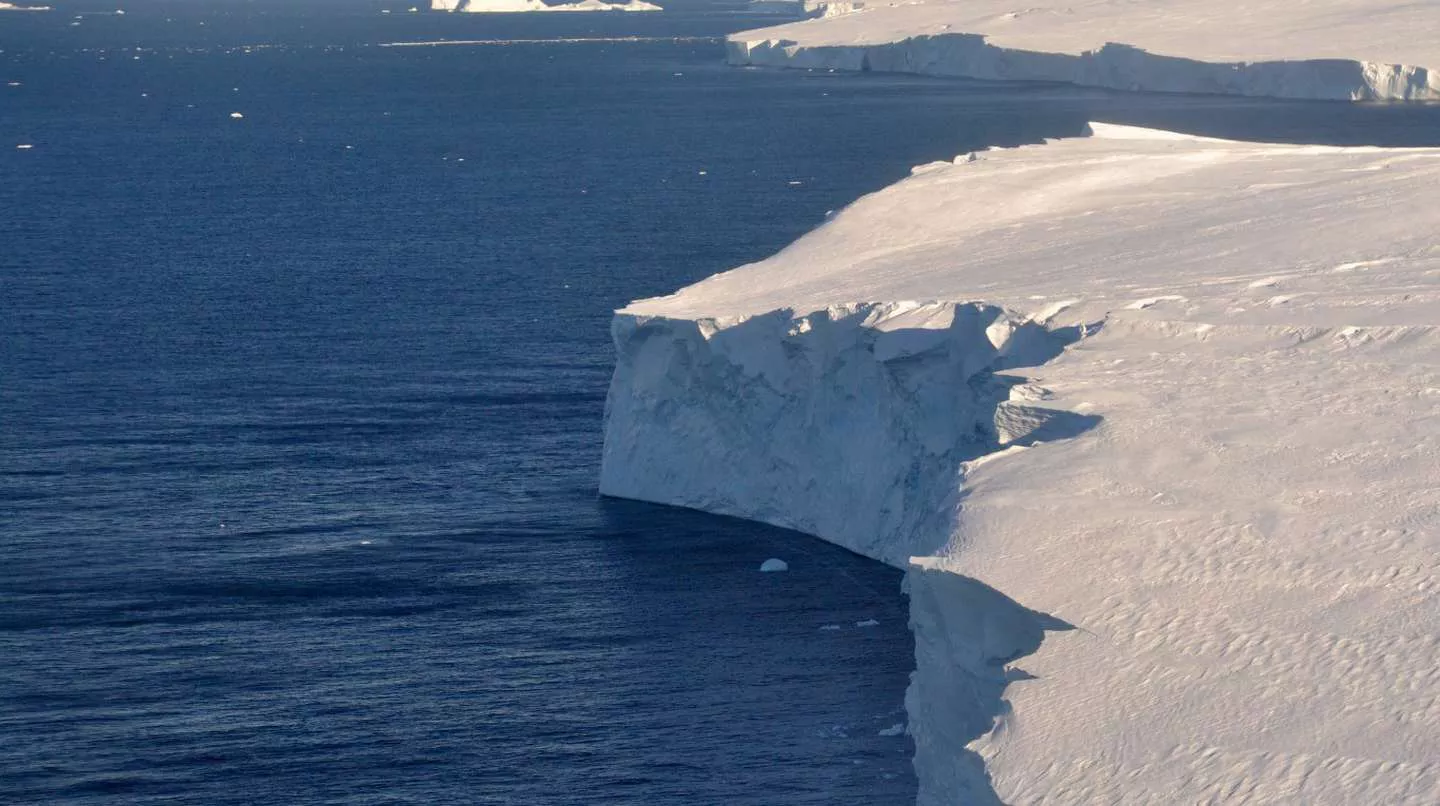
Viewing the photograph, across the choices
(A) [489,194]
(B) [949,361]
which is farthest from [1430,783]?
(A) [489,194]

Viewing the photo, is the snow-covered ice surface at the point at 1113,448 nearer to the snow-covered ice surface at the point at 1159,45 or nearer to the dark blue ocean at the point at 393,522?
the dark blue ocean at the point at 393,522

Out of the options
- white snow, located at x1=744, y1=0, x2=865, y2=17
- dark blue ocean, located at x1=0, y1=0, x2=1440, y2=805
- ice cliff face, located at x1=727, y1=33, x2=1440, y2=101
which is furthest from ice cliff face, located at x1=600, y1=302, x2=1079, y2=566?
white snow, located at x1=744, y1=0, x2=865, y2=17

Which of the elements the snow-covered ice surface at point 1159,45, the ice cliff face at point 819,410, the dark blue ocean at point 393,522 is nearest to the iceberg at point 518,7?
the snow-covered ice surface at point 1159,45

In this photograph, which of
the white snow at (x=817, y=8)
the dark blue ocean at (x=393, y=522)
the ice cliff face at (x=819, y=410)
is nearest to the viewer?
the dark blue ocean at (x=393, y=522)

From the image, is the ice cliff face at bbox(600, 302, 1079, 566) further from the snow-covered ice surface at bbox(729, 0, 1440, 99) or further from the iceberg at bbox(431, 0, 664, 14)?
the iceberg at bbox(431, 0, 664, 14)

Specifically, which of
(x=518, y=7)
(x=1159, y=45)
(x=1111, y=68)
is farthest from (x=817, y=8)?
(x=518, y=7)

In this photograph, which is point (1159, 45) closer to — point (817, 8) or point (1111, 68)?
point (1111, 68)
